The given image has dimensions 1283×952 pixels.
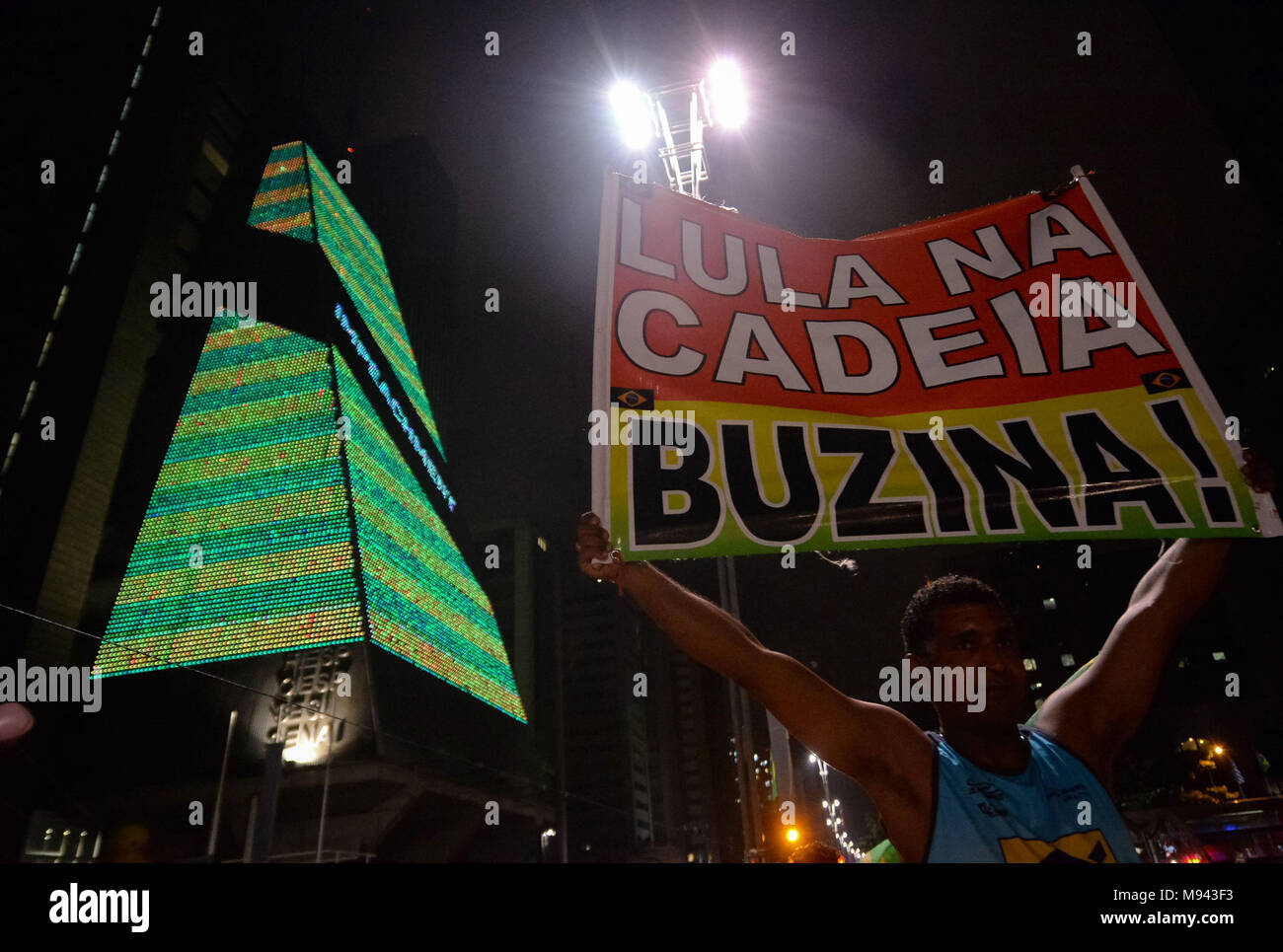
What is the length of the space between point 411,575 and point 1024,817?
27.1 m

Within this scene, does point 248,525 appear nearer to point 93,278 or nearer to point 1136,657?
point 93,278

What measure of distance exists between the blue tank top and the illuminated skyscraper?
20.2 m

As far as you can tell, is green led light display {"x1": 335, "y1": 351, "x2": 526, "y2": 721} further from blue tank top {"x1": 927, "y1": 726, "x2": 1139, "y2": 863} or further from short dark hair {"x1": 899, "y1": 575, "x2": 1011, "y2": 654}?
blue tank top {"x1": 927, "y1": 726, "x2": 1139, "y2": 863}

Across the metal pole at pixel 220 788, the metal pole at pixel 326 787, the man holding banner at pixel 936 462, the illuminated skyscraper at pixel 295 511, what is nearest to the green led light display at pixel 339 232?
the illuminated skyscraper at pixel 295 511

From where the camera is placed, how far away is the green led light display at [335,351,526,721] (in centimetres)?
2403

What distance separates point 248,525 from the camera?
22.8 m

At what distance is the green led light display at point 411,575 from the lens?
24.0 metres

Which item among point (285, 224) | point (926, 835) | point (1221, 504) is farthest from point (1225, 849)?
point (285, 224)

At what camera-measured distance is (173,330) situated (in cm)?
2823

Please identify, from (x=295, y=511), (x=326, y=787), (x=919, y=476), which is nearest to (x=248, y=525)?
(x=295, y=511)

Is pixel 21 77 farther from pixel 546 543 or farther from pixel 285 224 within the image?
pixel 546 543

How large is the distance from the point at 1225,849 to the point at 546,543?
119m
